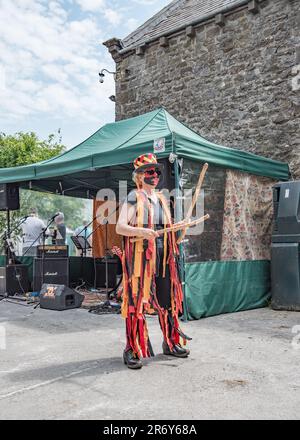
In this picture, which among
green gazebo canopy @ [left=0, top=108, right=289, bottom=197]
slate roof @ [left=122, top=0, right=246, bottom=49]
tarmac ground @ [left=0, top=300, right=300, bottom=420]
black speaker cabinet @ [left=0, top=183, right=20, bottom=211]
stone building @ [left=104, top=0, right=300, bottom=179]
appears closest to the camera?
tarmac ground @ [left=0, top=300, right=300, bottom=420]

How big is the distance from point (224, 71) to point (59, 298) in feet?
18.9

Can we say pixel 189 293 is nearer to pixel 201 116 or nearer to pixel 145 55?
pixel 201 116

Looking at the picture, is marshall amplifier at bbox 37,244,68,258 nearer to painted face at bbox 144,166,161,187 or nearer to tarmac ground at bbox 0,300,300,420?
tarmac ground at bbox 0,300,300,420

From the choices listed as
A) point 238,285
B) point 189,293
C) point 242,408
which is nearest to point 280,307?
point 238,285

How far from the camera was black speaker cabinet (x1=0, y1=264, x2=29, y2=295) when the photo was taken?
25.8 ft

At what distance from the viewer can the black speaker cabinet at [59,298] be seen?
6332 mm

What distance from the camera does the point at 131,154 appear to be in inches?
228

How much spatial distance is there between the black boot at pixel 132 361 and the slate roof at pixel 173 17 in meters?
7.95

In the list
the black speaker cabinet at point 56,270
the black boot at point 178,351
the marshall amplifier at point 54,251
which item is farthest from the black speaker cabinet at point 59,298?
the black boot at point 178,351

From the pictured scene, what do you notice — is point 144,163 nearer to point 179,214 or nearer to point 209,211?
point 179,214

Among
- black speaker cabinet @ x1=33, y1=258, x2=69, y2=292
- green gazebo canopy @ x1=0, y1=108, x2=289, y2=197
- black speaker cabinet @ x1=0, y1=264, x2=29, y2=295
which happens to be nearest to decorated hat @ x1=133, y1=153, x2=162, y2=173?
green gazebo canopy @ x1=0, y1=108, x2=289, y2=197

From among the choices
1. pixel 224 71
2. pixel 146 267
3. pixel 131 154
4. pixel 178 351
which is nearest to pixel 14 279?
pixel 131 154

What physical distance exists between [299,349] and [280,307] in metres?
2.37

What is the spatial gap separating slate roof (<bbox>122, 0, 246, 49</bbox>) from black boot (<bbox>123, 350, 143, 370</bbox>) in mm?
7949
